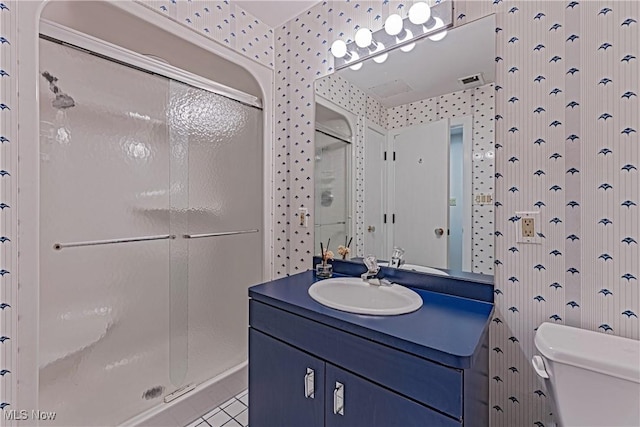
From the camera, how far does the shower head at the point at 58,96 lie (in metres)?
1.44

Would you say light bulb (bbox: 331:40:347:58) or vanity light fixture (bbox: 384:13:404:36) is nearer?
vanity light fixture (bbox: 384:13:404:36)

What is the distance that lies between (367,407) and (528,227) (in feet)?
2.82

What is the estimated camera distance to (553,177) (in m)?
1.07

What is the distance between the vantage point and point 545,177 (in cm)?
109

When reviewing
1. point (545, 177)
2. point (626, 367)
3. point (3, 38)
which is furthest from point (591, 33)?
point (3, 38)

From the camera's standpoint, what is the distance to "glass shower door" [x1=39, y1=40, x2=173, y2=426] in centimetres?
146

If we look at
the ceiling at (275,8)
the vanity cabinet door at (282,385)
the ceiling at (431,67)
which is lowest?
the vanity cabinet door at (282,385)

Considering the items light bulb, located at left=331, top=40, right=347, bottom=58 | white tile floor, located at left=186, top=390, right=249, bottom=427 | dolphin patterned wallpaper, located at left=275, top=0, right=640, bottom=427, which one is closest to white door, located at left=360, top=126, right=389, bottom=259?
light bulb, located at left=331, top=40, right=347, bottom=58

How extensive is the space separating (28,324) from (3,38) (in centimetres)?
105

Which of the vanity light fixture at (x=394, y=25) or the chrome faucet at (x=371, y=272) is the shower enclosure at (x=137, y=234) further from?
the vanity light fixture at (x=394, y=25)

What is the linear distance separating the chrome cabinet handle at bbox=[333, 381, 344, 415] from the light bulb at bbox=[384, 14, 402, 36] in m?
1.54

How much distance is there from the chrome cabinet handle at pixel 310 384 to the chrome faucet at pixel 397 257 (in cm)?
65

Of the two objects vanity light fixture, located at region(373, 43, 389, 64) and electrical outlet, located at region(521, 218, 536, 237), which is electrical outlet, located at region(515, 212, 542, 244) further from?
vanity light fixture, located at region(373, 43, 389, 64)

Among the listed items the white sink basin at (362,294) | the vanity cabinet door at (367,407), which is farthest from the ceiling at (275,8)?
the vanity cabinet door at (367,407)
